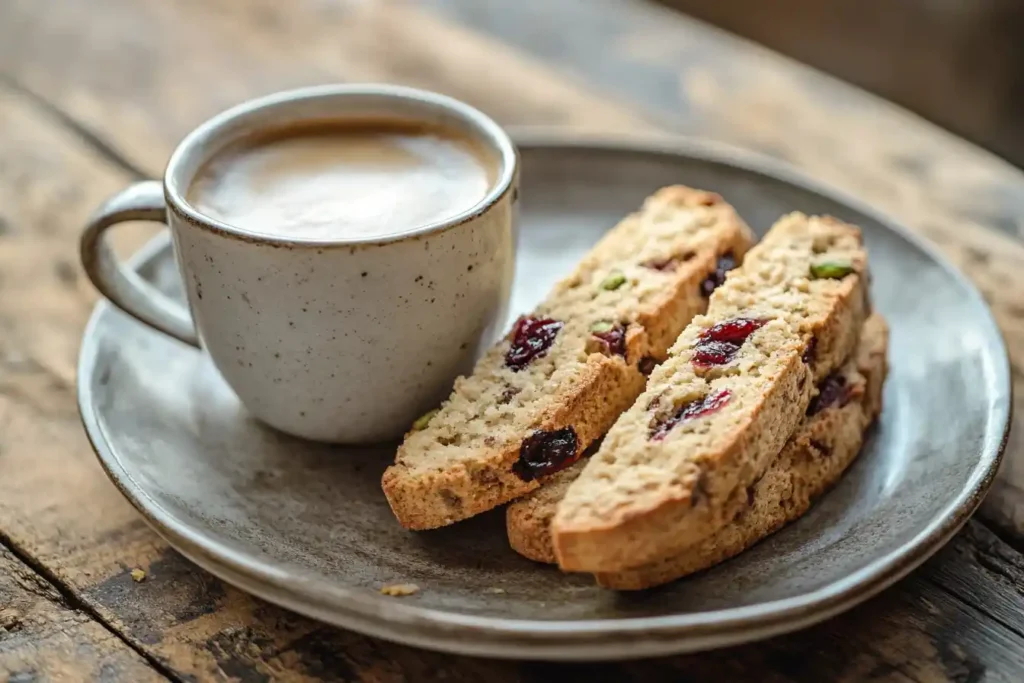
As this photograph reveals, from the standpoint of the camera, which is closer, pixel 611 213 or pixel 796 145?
pixel 611 213

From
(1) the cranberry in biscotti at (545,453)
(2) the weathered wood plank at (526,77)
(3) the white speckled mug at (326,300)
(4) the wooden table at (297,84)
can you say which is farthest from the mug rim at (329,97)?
(2) the weathered wood plank at (526,77)

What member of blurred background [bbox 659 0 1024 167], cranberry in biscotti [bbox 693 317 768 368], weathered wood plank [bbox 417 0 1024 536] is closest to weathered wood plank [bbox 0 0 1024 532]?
weathered wood plank [bbox 417 0 1024 536]

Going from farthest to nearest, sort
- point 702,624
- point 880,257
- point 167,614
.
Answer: point 880,257 < point 167,614 < point 702,624

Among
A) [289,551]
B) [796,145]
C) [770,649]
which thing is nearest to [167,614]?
[289,551]

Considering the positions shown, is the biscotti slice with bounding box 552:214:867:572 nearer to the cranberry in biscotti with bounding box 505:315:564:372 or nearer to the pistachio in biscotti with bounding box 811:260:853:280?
the pistachio in biscotti with bounding box 811:260:853:280

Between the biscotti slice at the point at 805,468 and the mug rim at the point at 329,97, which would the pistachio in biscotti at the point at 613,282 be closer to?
the mug rim at the point at 329,97

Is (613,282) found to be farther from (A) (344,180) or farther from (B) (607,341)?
(A) (344,180)

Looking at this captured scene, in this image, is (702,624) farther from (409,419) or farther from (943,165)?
(943,165)
